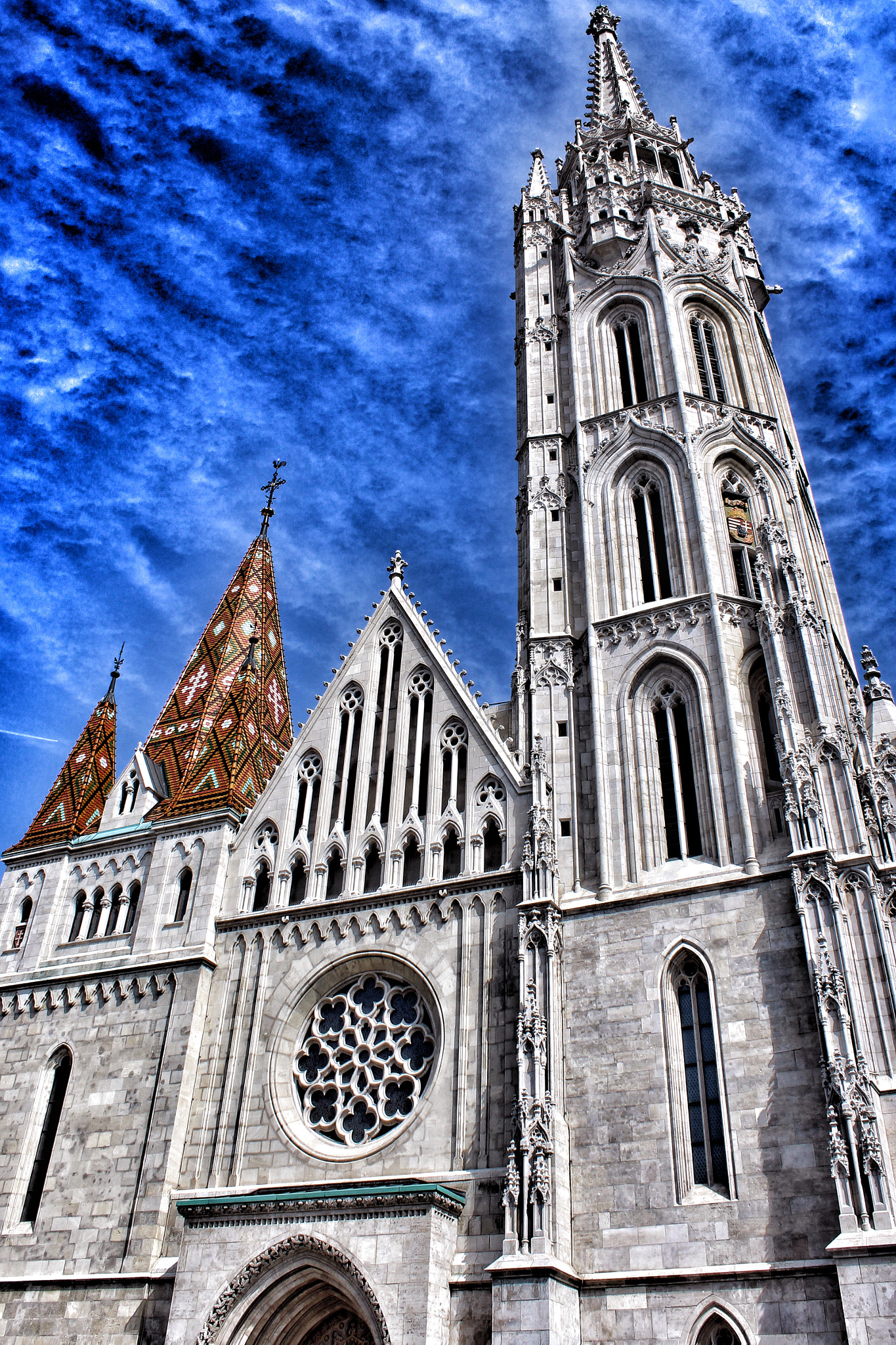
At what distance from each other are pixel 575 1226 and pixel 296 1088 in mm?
4640

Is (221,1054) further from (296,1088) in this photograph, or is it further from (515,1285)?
(515,1285)

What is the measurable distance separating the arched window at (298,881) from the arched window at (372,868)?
102 centimetres

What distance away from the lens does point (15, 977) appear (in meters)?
19.2

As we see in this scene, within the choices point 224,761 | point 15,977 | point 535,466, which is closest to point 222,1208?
point 15,977

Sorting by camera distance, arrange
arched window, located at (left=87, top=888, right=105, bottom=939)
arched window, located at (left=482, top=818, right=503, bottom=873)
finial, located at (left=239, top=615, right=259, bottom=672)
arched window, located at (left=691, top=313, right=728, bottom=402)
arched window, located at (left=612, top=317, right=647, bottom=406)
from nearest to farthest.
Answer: arched window, located at (left=482, top=818, right=503, bottom=873)
arched window, located at (left=87, top=888, right=105, bottom=939)
arched window, located at (left=691, top=313, right=728, bottom=402)
arched window, located at (left=612, top=317, right=647, bottom=406)
finial, located at (left=239, top=615, right=259, bottom=672)

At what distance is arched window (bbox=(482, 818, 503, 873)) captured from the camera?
17.0 m

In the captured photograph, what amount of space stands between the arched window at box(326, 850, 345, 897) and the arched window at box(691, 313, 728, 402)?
1097cm

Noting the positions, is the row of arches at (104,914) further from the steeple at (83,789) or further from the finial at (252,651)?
the finial at (252,651)

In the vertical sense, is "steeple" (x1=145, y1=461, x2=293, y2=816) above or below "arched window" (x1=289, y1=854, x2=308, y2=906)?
above

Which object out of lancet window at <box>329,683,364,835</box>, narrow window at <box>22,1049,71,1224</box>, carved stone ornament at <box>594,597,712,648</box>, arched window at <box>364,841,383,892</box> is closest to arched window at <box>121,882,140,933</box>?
narrow window at <box>22,1049,71,1224</box>

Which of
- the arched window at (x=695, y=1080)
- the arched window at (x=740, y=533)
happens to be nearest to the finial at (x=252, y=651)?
the arched window at (x=740, y=533)

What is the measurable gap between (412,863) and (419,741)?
211 cm

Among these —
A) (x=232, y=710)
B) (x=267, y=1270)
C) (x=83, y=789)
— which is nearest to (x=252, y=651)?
(x=232, y=710)

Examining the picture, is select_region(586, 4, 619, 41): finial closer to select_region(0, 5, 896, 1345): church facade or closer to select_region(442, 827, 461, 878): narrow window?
select_region(0, 5, 896, 1345): church facade
